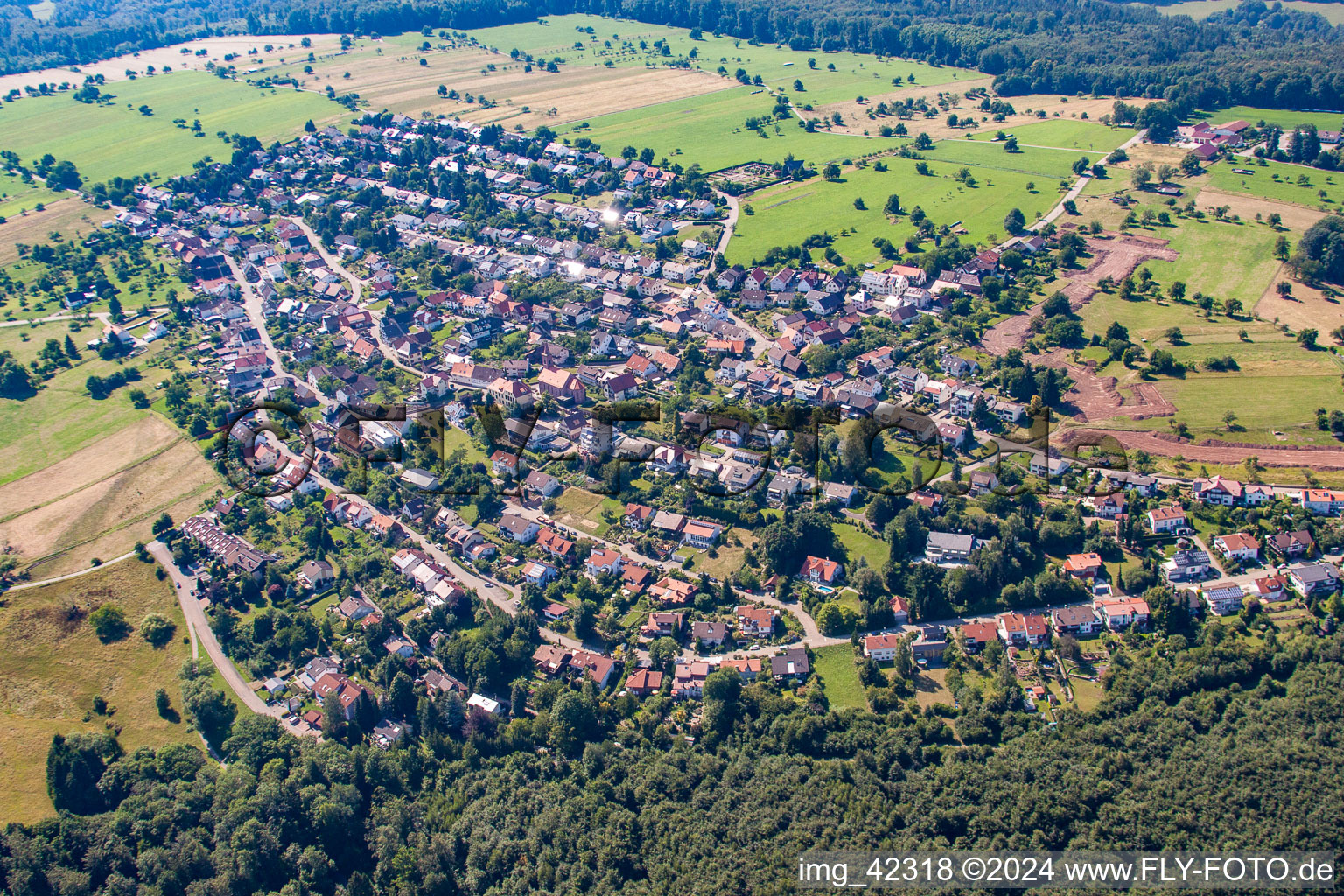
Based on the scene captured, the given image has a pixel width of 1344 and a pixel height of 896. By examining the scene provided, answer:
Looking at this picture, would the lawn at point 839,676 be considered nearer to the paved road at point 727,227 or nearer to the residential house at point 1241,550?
the residential house at point 1241,550

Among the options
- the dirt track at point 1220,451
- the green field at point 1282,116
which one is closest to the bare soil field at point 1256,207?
the green field at point 1282,116

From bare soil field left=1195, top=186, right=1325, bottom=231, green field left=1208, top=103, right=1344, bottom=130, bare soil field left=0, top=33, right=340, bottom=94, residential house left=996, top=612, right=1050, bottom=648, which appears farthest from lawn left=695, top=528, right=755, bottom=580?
bare soil field left=0, top=33, right=340, bottom=94

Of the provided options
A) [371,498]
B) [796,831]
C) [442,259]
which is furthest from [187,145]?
[796,831]

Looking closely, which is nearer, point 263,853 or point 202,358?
point 263,853

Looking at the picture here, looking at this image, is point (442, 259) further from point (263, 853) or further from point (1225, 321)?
point (1225, 321)

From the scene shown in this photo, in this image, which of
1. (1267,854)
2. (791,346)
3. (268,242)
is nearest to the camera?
(1267,854)

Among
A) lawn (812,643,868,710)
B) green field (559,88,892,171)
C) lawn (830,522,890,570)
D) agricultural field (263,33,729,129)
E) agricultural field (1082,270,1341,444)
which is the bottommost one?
lawn (812,643,868,710)

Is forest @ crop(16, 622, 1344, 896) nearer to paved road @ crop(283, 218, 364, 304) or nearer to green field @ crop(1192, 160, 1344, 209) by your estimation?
paved road @ crop(283, 218, 364, 304)
